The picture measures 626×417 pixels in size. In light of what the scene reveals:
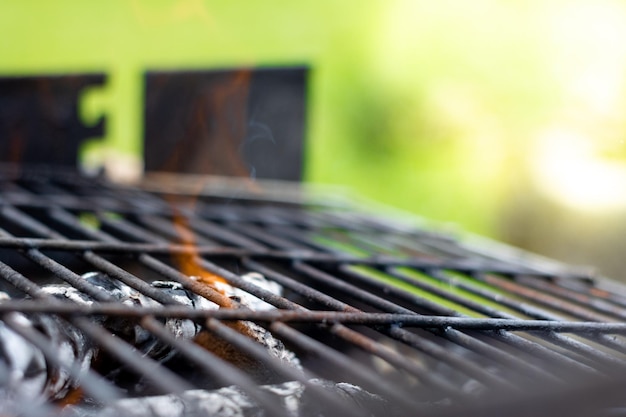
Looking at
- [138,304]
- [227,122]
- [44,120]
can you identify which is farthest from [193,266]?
[44,120]

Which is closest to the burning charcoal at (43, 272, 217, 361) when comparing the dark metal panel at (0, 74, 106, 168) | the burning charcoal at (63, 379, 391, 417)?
the burning charcoal at (63, 379, 391, 417)

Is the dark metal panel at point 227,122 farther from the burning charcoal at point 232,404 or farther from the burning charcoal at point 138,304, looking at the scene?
the burning charcoal at point 232,404

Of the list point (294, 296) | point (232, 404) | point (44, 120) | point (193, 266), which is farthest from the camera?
point (44, 120)

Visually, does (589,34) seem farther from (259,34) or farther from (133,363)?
(133,363)

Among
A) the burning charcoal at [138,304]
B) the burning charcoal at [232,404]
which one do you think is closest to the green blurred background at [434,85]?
the burning charcoal at [138,304]

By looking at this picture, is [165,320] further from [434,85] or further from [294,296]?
[434,85]

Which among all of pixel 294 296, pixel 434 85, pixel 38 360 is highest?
pixel 434 85

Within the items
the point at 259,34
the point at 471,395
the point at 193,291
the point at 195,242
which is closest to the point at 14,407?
the point at 193,291

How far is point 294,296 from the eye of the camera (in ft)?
5.76

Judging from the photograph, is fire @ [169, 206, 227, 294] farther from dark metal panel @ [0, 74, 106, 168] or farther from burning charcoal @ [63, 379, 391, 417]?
dark metal panel @ [0, 74, 106, 168]

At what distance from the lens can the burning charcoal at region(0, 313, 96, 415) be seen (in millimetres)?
849

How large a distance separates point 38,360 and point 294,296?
925 millimetres

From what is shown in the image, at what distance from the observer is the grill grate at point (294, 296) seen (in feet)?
2.75

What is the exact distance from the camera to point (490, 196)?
13.5ft
